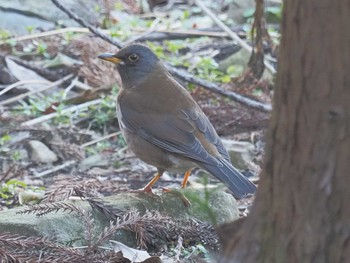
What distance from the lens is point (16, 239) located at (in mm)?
3725

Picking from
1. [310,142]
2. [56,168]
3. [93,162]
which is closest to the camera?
[310,142]

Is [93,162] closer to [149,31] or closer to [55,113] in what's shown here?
[55,113]

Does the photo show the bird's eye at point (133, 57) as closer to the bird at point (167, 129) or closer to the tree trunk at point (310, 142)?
the bird at point (167, 129)

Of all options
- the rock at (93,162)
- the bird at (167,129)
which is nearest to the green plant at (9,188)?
the bird at (167,129)

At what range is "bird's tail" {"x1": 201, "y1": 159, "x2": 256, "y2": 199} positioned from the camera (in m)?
5.02

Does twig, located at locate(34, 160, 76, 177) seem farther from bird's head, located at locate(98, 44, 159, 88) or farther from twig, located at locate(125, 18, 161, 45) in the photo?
twig, located at locate(125, 18, 161, 45)

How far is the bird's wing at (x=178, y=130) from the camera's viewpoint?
5.55m

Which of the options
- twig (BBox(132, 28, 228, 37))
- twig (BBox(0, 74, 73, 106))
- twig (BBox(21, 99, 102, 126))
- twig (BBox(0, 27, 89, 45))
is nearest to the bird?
twig (BBox(21, 99, 102, 126))

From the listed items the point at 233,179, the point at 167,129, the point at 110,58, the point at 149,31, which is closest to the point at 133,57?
the point at 110,58

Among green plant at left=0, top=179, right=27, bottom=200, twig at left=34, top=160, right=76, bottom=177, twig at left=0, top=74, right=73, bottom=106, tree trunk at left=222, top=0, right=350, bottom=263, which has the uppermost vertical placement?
tree trunk at left=222, top=0, right=350, bottom=263

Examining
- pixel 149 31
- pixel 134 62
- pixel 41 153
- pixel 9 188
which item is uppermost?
pixel 134 62

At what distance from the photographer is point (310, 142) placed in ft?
7.82

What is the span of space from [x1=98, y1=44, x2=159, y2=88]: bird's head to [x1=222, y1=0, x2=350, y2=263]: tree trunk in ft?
12.8

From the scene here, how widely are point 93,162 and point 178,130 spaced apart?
5.63ft
